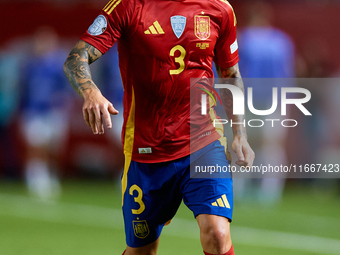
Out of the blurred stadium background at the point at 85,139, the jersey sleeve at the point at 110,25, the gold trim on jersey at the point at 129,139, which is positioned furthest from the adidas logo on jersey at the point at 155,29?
the blurred stadium background at the point at 85,139

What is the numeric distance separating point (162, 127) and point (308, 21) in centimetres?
651

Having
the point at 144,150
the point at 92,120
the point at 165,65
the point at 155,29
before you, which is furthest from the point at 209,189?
the point at 155,29

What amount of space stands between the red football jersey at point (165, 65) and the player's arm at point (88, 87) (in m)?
0.25

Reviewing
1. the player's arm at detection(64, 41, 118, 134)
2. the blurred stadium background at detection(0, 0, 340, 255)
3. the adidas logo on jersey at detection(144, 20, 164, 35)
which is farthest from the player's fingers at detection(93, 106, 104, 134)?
the blurred stadium background at detection(0, 0, 340, 255)

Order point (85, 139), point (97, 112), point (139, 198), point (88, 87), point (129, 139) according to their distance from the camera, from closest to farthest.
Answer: point (97, 112) → point (88, 87) → point (139, 198) → point (129, 139) → point (85, 139)

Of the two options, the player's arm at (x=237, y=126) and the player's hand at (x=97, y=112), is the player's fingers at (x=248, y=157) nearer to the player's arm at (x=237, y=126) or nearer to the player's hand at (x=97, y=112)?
the player's arm at (x=237, y=126)

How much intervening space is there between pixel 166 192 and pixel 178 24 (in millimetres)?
1095

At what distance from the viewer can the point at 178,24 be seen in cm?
397

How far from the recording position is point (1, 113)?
10.5 m

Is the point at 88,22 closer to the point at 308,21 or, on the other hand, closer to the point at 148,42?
the point at 308,21

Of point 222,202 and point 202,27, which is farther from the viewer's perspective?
point 202,27

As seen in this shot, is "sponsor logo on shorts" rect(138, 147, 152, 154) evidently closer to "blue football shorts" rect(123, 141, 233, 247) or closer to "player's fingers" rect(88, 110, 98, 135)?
"blue football shorts" rect(123, 141, 233, 247)

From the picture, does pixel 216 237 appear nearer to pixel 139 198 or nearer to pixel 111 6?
pixel 139 198

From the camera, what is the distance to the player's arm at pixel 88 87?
3309mm
